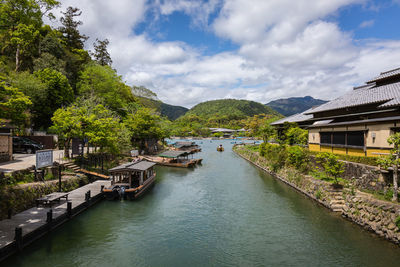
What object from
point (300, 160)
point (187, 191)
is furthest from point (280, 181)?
point (187, 191)

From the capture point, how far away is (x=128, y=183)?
23156 millimetres

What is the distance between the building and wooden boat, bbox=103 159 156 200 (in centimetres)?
2090

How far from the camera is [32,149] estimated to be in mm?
29141

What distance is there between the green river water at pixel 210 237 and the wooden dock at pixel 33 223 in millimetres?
499

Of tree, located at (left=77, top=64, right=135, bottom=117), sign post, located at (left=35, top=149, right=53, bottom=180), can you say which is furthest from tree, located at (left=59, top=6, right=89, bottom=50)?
sign post, located at (left=35, top=149, right=53, bottom=180)

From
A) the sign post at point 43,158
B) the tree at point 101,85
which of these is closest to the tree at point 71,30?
the tree at point 101,85

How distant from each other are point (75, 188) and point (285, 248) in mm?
20779

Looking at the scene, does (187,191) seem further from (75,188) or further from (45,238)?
(45,238)

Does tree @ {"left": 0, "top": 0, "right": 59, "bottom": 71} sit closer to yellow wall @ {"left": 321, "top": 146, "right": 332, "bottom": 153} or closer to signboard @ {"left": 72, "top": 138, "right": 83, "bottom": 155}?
signboard @ {"left": 72, "top": 138, "right": 83, "bottom": 155}

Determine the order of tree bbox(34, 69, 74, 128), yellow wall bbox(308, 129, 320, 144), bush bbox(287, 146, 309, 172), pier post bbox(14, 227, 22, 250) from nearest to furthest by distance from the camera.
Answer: pier post bbox(14, 227, 22, 250) → bush bbox(287, 146, 309, 172) → yellow wall bbox(308, 129, 320, 144) → tree bbox(34, 69, 74, 128)

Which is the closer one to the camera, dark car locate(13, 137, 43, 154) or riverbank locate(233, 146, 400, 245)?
riverbank locate(233, 146, 400, 245)

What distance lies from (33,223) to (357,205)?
74.0 ft

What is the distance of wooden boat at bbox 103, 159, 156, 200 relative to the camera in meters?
21.5

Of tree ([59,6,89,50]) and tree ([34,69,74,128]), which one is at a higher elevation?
tree ([59,6,89,50])
